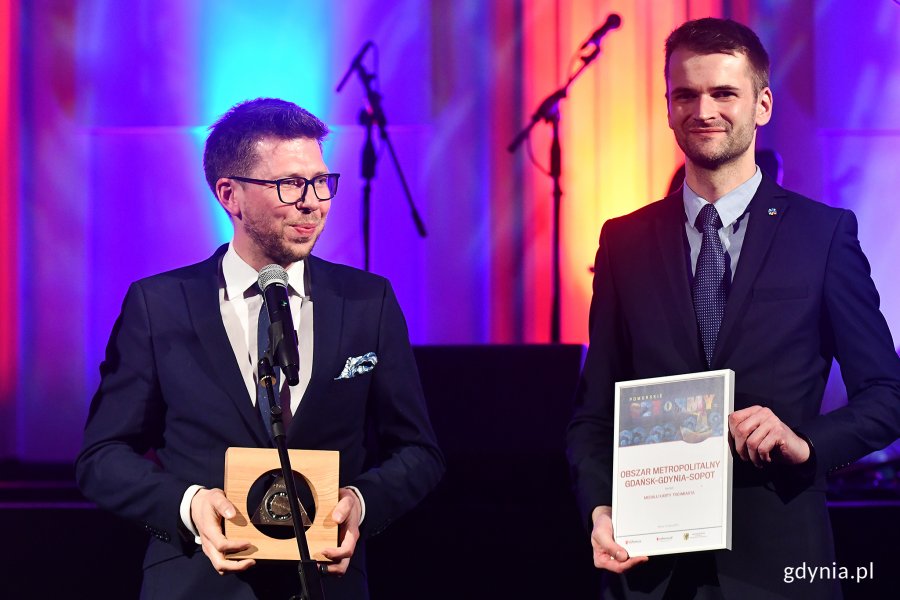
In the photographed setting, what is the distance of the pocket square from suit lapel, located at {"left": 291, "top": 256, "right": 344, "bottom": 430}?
0.09 ft

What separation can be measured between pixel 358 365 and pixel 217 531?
1.81ft

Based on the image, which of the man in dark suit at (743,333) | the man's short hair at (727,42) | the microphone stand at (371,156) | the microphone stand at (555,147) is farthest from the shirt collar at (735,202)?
the microphone stand at (371,156)

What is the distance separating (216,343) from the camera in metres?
2.38

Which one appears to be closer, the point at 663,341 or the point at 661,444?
the point at 661,444

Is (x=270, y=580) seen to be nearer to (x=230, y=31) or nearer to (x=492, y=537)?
(x=492, y=537)

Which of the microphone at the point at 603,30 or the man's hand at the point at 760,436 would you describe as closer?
the man's hand at the point at 760,436

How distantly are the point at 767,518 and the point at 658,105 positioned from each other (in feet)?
13.6

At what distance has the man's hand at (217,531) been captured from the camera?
2.02m

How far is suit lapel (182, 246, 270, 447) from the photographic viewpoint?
2.31m

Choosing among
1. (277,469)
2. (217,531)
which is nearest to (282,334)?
(277,469)

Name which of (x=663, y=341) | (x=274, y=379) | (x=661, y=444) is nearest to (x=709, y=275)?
(x=663, y=341)

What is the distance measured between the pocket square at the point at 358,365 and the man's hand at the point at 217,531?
1.42 feet

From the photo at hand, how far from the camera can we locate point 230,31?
20.2ft

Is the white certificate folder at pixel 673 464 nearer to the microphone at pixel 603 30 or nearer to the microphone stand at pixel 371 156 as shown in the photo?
the microphone stand at pixel 371 156
